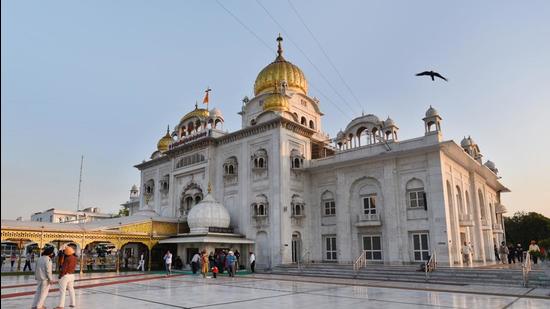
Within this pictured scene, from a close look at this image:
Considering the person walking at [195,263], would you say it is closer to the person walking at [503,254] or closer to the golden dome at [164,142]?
the golden dome at [164,142]

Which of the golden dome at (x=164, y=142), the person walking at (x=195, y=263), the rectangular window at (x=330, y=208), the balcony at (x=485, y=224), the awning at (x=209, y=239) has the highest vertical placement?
the golden dome at (x=164, y=142)

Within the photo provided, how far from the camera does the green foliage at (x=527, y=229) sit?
160 ft

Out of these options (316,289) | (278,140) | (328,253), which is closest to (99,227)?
(278,140)

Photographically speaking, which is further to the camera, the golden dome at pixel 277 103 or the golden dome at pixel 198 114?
the golden dome at pixel 198 114

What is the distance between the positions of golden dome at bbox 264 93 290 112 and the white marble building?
0.30 feet

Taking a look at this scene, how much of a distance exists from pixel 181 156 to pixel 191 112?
4.32 meters

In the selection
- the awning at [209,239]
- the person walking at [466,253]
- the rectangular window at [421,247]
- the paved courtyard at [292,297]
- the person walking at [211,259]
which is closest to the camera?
the paved courtyard at [292,297]

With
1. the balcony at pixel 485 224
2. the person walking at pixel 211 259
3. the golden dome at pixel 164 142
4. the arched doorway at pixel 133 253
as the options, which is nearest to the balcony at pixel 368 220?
the person walking at pixel 211 259

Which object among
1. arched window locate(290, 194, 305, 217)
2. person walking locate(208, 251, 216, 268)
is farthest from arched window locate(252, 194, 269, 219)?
person walking locate(208, 251, 216, 268)

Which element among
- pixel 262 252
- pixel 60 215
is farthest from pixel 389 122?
pixel 60 215

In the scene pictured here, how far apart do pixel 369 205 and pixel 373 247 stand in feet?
8.30

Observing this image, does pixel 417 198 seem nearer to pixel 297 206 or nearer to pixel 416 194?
pixel 416 194

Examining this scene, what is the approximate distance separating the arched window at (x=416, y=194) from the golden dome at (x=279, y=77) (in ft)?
47.1

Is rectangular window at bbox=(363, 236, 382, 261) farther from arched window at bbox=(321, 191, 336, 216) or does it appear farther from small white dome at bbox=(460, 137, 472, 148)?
small white dome at bbox=(460, 137, 472, 148)
